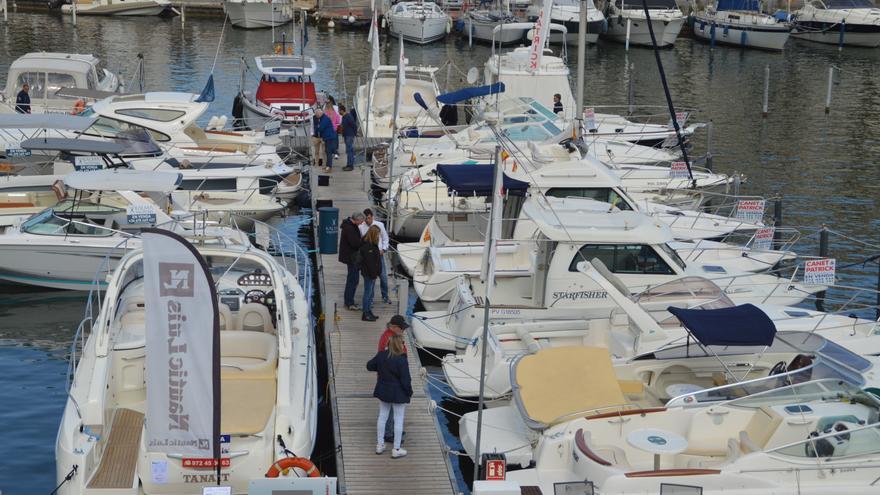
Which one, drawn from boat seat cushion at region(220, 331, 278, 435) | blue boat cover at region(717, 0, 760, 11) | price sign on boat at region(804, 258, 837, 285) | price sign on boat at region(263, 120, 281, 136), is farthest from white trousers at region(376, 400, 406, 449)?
blue boat cover at region(717, 0, 760, 11)

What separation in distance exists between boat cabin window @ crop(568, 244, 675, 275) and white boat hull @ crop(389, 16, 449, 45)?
3911 centimetres

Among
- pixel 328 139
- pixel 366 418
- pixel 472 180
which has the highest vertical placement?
pixel 472 180

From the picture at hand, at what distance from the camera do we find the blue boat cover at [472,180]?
20.4 metres

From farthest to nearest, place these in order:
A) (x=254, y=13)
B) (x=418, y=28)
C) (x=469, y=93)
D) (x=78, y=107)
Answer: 1. (x=254, y=13)
2. (x=418, y=28)
3. (x=78, y=107)
4. (x=469, y=93)

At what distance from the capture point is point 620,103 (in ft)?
141

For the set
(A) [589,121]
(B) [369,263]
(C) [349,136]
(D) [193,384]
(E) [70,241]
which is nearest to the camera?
(D) [193,384]

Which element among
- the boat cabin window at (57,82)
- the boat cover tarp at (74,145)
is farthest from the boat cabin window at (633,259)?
the boat cabin window at (57,82)

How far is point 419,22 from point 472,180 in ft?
119

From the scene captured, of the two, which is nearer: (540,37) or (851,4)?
(540,37)

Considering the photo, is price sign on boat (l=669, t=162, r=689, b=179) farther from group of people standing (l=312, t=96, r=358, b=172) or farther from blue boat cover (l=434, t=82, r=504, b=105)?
group of people standing (l=312, t=96, r=358, b=172)

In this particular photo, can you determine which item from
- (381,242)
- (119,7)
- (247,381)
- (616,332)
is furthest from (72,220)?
(119,7)

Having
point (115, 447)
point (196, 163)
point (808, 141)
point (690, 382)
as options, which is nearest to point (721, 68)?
point (808, 141)

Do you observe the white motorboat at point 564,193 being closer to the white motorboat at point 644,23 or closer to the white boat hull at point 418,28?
the white motorboat at point 644,23

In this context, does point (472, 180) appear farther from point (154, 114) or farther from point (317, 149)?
point (154, 114)
